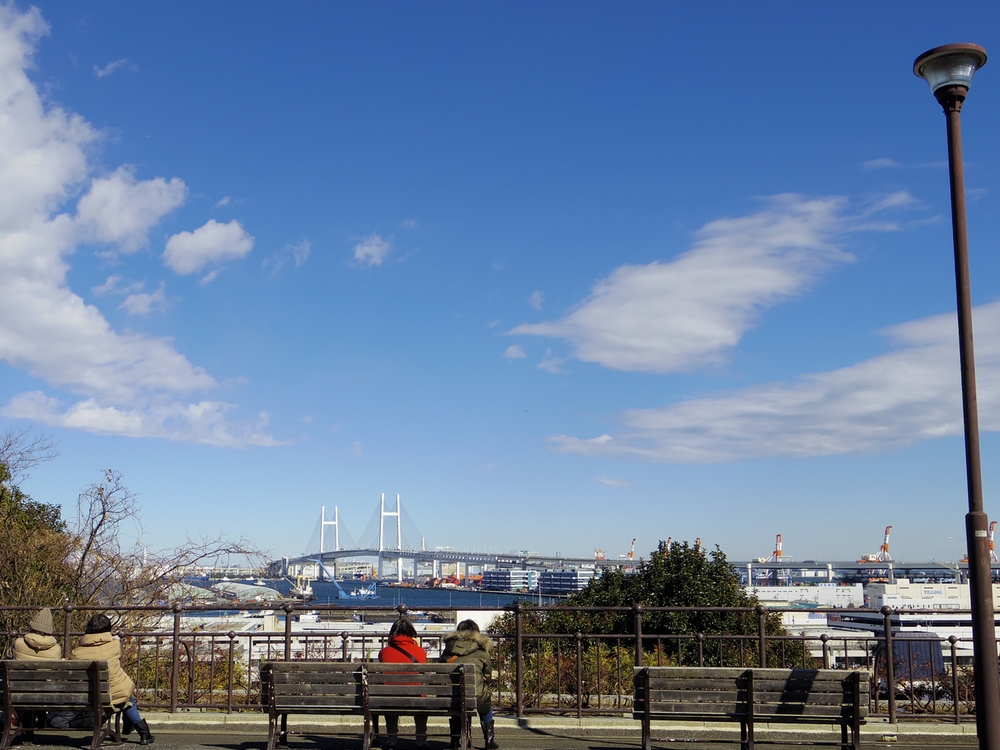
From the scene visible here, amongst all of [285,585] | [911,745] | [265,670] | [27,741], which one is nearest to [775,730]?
[911,745]

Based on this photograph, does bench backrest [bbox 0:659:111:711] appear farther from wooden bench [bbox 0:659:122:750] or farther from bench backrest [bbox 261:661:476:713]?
bench backrest [bbox 261:661:476:713]

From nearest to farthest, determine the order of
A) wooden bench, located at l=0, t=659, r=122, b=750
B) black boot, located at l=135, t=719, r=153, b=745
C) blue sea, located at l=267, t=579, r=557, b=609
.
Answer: wooden bench, located at l=0, t=659, r=122, b=750
black boot, located at l=135, t=719, r=153, b=745
blue sea, located at l=267, t=579, r=557, b=609

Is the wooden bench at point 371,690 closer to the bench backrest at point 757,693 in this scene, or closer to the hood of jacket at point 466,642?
the hood of jacket at point 466,642

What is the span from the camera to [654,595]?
22266 mm

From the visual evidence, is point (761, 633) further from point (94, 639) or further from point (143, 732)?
point (94, 639)

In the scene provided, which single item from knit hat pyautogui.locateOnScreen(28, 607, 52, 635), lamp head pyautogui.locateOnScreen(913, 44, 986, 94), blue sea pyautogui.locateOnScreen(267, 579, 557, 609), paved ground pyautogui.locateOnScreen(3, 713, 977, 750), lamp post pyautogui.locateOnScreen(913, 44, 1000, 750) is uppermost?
lamp head pyautogui.locateOnScreen(913, 44, 986, 94)

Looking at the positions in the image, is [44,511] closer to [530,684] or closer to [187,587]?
[187,587]

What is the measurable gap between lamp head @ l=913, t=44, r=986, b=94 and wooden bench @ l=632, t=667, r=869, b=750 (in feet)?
15.2

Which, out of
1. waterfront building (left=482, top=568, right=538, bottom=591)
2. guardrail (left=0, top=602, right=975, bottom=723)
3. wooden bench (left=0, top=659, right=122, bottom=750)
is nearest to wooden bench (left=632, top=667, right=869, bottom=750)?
guardrail (left=0, top=602, right=975, bottom=723)

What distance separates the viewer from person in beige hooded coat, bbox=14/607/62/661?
7.97 metres

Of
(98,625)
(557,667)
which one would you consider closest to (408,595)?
(557,667)

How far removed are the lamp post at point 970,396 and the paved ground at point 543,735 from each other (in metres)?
2.10

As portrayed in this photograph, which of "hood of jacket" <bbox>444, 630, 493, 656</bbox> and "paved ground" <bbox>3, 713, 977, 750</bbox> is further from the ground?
"hood of jacket" <bbox>444, 630, 493, 656</bbox>

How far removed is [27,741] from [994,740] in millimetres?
7983
